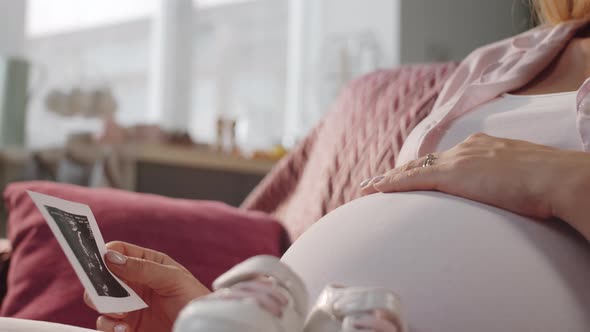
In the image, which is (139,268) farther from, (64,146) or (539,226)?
(64,146)

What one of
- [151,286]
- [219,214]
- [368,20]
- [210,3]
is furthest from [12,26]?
[151,286]

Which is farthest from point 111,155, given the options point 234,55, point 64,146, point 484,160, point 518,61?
point 484,160

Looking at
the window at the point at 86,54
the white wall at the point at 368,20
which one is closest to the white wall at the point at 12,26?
the window at the point at 86,54

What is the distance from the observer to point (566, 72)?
89 centimetres

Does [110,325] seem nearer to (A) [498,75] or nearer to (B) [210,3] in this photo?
(A) [498,75]

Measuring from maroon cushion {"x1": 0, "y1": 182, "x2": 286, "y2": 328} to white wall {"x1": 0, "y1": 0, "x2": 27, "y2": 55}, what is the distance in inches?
73.8

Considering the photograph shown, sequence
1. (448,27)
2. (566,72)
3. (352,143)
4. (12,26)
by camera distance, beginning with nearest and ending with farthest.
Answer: (566,72)
(352,143)
(12,26)
(448,27)

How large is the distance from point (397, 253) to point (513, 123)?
316 millimetres

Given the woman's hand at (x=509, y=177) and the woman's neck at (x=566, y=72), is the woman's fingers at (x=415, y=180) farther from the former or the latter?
the woman's neck at (x=566, y=72)

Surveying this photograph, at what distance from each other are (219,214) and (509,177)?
69 cm

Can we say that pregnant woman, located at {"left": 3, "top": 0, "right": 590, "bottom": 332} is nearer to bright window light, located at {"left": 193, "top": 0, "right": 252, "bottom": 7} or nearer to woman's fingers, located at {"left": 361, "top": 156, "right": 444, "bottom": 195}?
woman's fingers, located at {"left": 361, "top": 156, "right": 444, "bottom": 195}

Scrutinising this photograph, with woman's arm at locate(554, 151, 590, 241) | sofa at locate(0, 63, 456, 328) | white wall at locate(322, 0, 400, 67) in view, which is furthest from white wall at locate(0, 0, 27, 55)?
woman's arm at locate(554, 151, 590, 241)

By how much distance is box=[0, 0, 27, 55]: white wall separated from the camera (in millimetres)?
2867

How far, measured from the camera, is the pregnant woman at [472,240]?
50 centimetres
